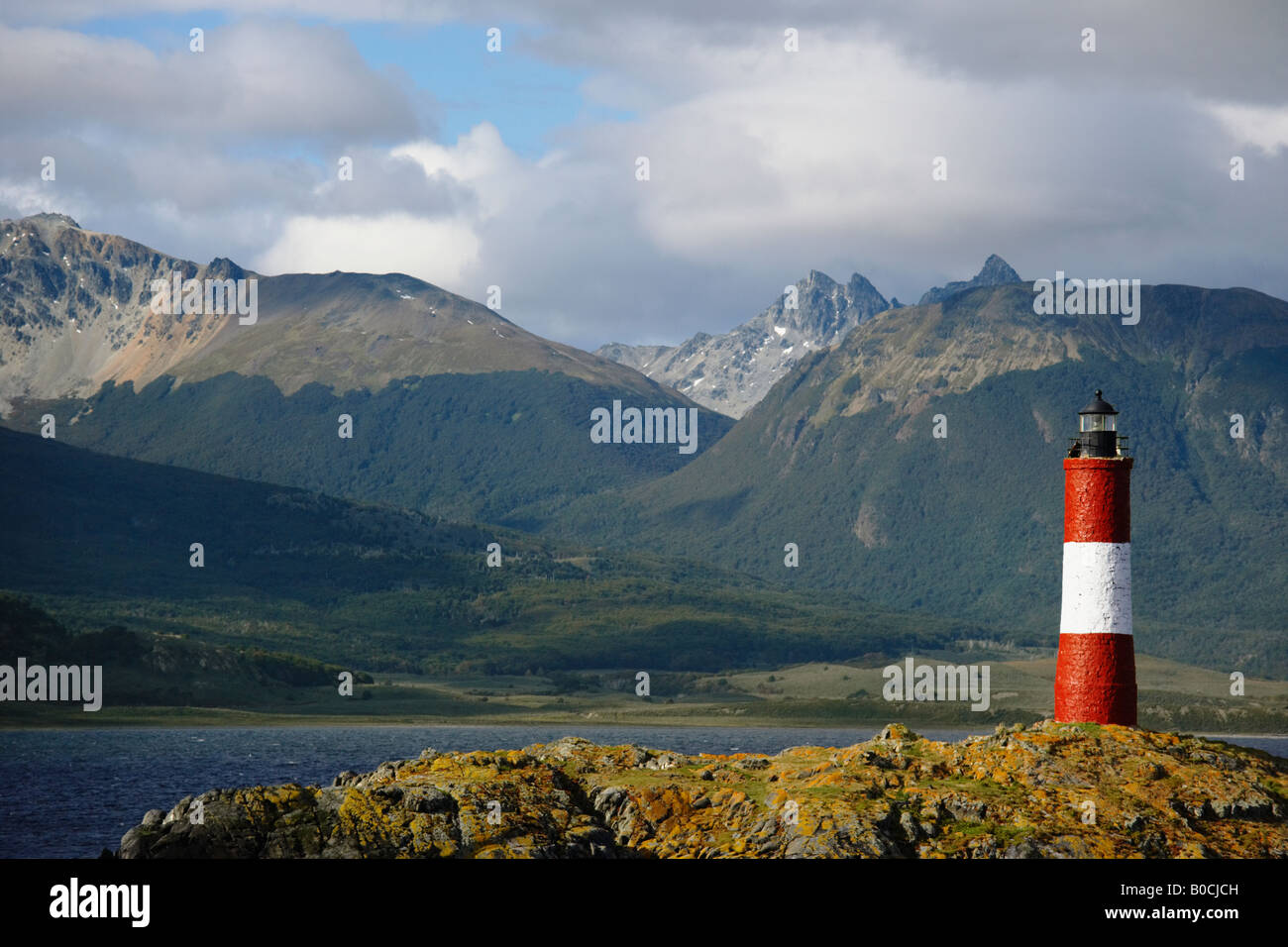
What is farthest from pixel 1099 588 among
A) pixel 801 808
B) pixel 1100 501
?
pixel 801 808

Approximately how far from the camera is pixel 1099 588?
62781 mm

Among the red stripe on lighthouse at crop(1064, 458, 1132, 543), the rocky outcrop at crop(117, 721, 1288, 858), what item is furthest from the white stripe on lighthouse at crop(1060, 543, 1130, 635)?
the rocky outcrop at crop(117, 721, 1288, 858)

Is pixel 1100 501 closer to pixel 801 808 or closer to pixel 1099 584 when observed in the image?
pixel 1099 584

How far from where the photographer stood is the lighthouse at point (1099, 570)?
6266 cm

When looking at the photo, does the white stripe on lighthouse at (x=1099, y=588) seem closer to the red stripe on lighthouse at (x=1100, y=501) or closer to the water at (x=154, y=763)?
the red stripe on lighthouse at (x=1100, y=501)

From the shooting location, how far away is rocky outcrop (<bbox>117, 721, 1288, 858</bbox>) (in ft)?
184

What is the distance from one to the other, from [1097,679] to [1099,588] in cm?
394

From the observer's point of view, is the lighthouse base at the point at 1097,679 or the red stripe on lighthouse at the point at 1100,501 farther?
the lighthouse base at the point at 1097,679

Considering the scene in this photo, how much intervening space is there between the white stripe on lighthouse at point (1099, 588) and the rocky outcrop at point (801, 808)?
4.47 meters

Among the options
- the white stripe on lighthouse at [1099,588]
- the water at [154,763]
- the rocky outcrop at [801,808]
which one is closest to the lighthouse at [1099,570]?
the white stripe on lighthouse at [1099,588]
